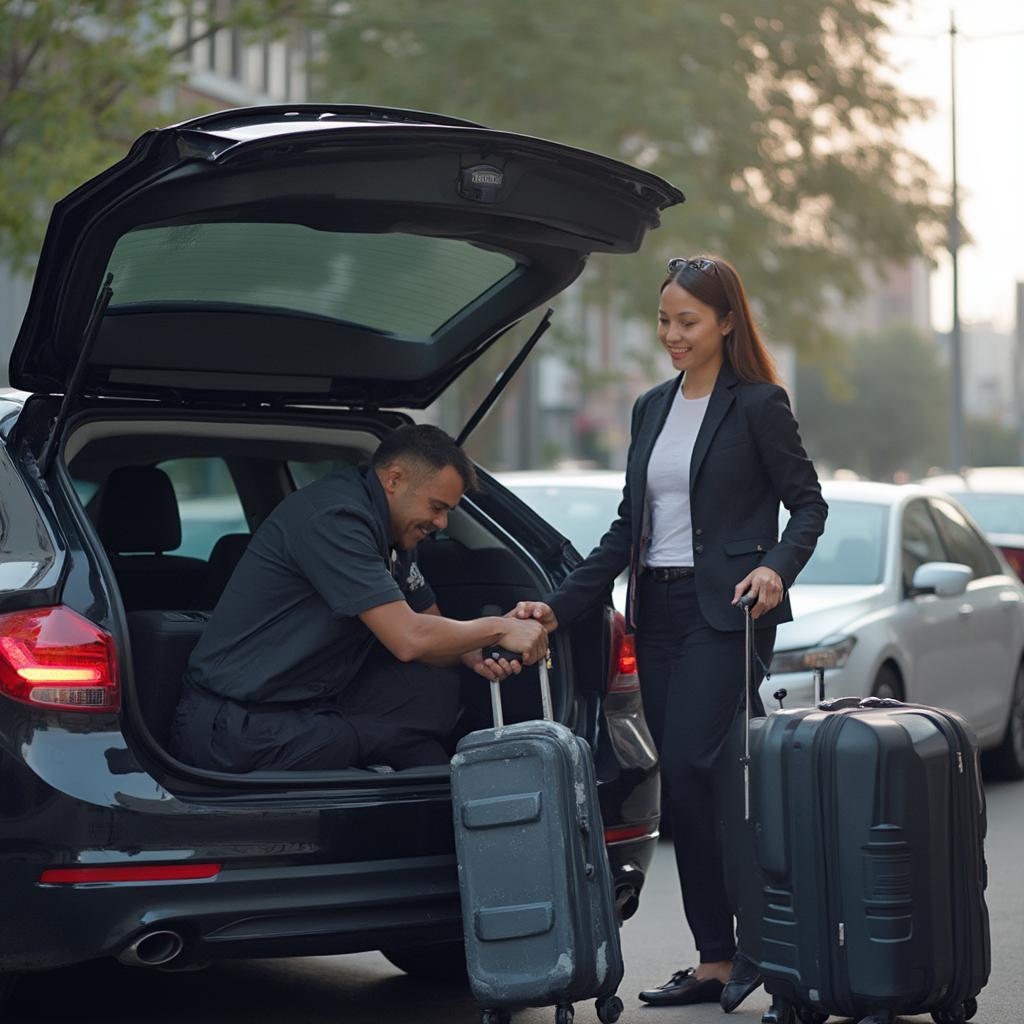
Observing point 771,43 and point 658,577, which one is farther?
point 771,43

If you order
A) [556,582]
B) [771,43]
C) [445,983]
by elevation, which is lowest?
[445,983]

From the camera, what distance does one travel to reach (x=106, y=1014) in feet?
17.7

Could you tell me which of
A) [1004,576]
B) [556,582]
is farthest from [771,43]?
[556,582]

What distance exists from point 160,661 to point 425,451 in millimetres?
820

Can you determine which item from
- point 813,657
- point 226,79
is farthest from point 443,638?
point 226,79

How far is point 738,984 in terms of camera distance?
17.3 feet

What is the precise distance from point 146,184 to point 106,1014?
2.17m

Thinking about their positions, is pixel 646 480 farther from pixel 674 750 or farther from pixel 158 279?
pixel 158 279

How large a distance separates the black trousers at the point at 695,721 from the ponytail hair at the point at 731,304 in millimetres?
577

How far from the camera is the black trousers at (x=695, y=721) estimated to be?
5340mm

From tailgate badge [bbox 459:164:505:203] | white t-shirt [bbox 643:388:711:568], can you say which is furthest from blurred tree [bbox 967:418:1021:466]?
tailgate badge [bbox 459:164:505:203]

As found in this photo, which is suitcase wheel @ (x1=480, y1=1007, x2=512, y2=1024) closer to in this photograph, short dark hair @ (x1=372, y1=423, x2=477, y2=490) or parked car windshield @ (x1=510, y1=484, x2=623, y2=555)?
short dark hair @ (x1=372, y1=423, x2=477, y2=490)

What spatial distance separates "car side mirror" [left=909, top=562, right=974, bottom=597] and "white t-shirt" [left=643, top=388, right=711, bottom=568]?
3.75 meters

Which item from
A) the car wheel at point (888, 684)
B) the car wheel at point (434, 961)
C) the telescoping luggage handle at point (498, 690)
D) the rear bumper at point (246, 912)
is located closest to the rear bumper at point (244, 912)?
the rear bumper at point (246, 912)
